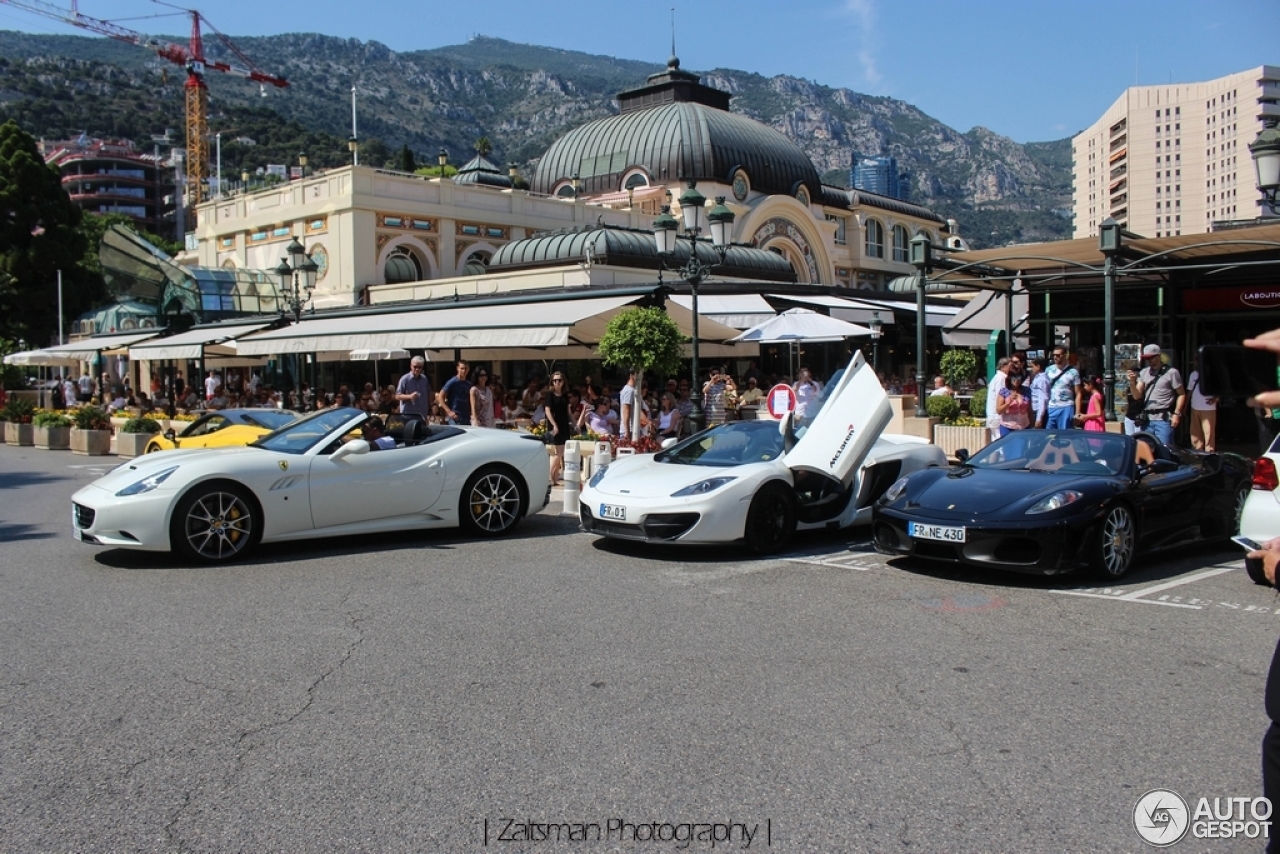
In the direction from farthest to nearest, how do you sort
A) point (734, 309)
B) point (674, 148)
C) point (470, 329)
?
point (674, 148)
point (734, 309)
point (470, 329)

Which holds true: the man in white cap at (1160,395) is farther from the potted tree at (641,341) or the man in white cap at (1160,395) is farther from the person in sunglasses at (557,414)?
the person in sunglasses at (557,414)

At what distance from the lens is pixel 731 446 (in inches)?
378

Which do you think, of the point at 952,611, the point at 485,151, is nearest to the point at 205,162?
the point at 485,151

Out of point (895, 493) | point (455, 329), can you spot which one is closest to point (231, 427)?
point (455, 329)

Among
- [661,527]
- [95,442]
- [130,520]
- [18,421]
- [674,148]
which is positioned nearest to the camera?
[130,520]

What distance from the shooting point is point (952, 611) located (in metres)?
6.65

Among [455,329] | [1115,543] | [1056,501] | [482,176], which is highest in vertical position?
[482,176]

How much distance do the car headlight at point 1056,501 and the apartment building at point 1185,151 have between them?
135725 millimetres

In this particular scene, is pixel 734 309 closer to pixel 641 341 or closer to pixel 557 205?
pixel 641 341

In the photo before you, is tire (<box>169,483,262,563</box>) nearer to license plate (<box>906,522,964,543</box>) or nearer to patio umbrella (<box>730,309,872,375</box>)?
license plate (<box>906,522,964,543</box>)

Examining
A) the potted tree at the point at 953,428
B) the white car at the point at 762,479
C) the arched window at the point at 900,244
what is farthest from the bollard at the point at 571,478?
the arched window at the point at 900,244

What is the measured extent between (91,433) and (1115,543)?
66.9 ft

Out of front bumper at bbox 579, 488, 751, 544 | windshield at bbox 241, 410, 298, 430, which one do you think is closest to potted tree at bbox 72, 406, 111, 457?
windshield at bbox 241, 410, 298, 430

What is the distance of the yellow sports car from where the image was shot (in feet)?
44.2
